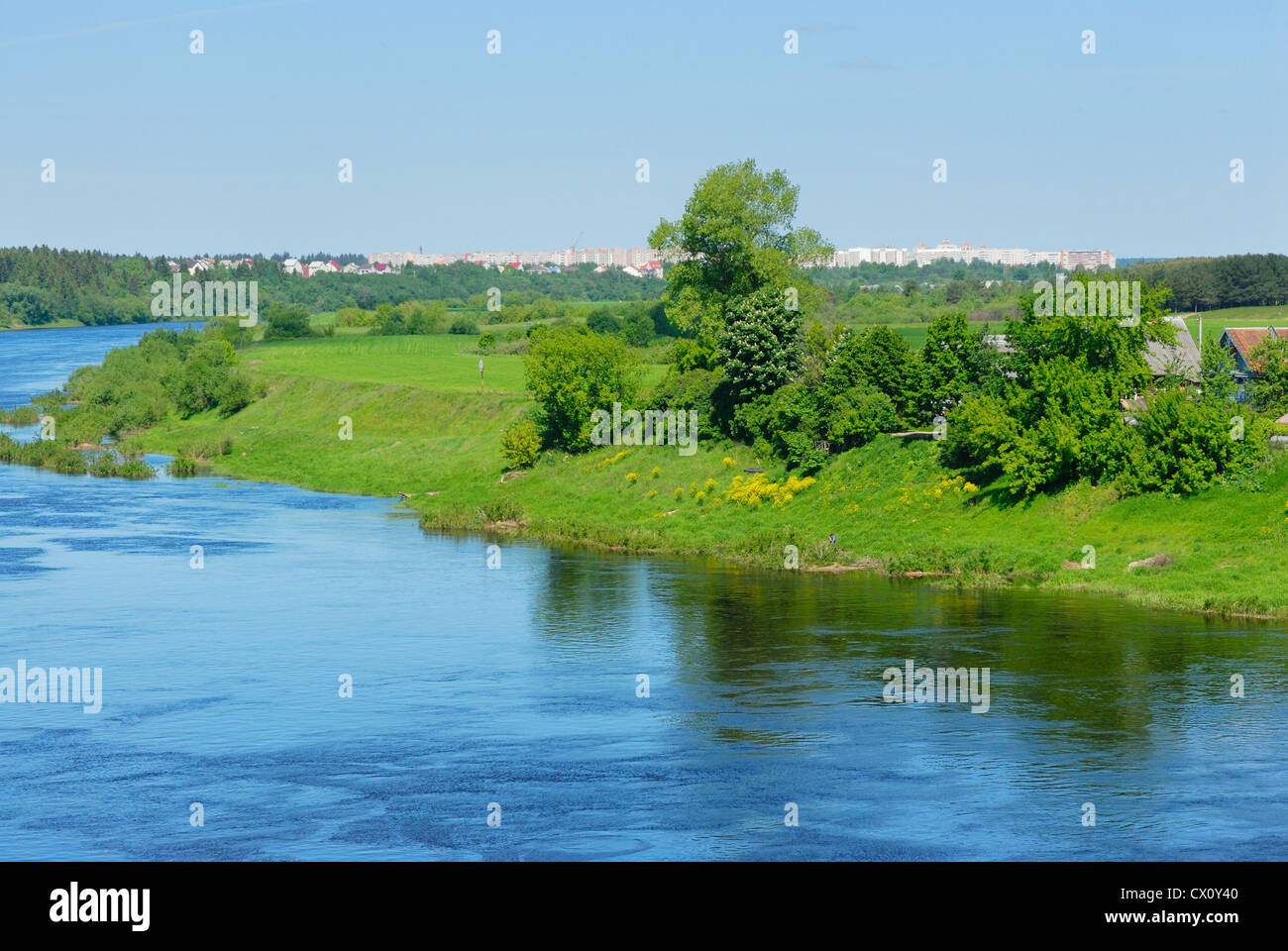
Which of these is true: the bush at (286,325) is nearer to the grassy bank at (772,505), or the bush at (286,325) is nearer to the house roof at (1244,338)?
the grassy bank at (772,505)

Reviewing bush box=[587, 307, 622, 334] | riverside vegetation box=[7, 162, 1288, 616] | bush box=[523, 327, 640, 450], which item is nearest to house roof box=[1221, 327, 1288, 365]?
riverside vegetation box=[7, 162, 1288, 616]

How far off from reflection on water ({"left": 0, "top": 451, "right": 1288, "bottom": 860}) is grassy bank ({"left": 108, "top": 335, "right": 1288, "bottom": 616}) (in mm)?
3128

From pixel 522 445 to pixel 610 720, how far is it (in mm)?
48374

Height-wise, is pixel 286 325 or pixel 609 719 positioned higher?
pixel 286 325

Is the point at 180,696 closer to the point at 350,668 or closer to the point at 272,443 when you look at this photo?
the point at 350,668

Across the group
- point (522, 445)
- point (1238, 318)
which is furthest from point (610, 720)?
point (1238, 318)

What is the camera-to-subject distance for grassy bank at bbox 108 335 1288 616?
2414 inches

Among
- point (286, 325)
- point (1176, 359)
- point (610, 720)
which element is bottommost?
point (610, 720)

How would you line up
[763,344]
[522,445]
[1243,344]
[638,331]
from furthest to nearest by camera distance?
[638,331], [1243,344], [522,445], [763,344]

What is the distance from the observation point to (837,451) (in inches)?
3115

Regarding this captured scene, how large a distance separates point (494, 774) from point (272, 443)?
78218 millimetres

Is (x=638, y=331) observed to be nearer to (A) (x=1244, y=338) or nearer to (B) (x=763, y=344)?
(A) (x=1244, y=338)

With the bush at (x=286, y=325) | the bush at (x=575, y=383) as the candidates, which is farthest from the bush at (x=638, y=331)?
the bush at (x=575, y=383)

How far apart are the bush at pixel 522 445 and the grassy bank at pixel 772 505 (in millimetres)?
1311
